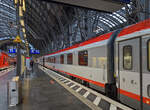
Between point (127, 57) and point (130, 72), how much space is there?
59cm

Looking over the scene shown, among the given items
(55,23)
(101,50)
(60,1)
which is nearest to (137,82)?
(101,50)

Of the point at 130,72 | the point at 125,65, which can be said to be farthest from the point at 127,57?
the point at 130,72

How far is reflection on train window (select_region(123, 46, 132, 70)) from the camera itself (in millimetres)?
4117

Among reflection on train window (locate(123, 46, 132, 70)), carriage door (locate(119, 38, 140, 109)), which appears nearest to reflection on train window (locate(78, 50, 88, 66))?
carriage door (locate(119, 38, 140, 109))

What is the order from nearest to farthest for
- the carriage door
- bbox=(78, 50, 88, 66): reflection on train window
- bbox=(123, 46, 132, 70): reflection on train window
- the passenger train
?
the passenger train < the carriage door < bbox=(123, 46, 132, 70): reflection on train window < bbox=(78, 50, 88, 66): reflection on train window

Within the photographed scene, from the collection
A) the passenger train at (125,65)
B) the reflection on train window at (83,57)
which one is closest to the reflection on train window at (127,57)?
the passenger train at (125,65)

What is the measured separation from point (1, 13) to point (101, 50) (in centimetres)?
4970

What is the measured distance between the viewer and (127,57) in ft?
14.0

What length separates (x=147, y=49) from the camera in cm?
346

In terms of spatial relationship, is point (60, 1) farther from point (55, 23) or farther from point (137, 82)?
point (55, 23)

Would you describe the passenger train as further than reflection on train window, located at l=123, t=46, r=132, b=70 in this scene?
No

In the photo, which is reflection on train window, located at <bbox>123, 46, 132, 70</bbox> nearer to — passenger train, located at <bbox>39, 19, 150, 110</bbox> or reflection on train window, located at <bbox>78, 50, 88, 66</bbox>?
passenger train, located at <bbox>39, 19, 150, 110</bbox>

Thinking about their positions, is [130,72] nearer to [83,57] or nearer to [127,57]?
[127,57]

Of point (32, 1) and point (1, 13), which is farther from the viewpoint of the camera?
point (1, 13)
